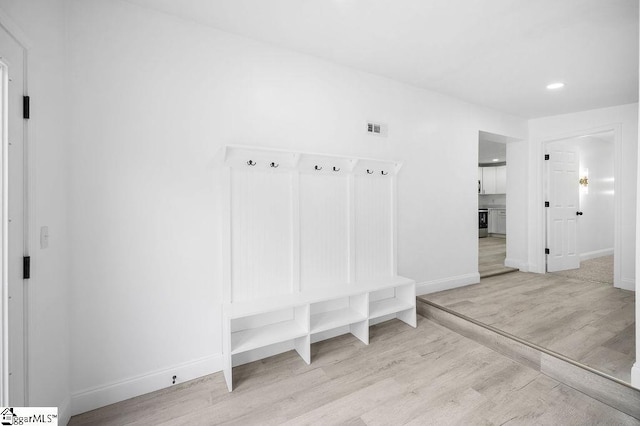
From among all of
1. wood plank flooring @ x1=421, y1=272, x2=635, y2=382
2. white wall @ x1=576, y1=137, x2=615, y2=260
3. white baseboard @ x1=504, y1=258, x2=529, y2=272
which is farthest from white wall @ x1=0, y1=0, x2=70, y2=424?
white wall @ x1=576, y1=137, x2=615, y2=260

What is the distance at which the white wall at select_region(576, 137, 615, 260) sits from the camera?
5379mm

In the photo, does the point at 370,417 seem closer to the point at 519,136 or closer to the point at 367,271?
the point at 367,271

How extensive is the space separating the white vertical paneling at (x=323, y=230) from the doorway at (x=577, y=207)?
13.0ft

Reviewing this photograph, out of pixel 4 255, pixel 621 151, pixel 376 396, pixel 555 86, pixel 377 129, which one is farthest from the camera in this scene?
pixel 621 151

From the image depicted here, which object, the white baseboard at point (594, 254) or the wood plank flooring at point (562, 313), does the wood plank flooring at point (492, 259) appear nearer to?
the wood plank flooring at point (562, 313)

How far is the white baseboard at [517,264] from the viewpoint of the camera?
4.56 metres

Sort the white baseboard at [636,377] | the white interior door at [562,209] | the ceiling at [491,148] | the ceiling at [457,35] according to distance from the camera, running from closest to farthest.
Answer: the white baseboard at [636,377]
the ceiling at [457,35]
the ceiling at [491,148]
the white interior door at [562,209]

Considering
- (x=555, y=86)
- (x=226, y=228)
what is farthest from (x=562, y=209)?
(x=226, y=228)

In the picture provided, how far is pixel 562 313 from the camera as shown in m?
2.85

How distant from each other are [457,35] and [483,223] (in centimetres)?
793

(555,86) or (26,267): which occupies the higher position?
(555,86)

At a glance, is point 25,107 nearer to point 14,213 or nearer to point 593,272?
point 14,213

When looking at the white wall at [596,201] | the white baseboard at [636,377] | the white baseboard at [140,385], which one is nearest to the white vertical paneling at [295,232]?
the white baseboard at [140,385]

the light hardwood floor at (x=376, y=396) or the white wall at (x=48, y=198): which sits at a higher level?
the white wall at (x=48, y=198)
